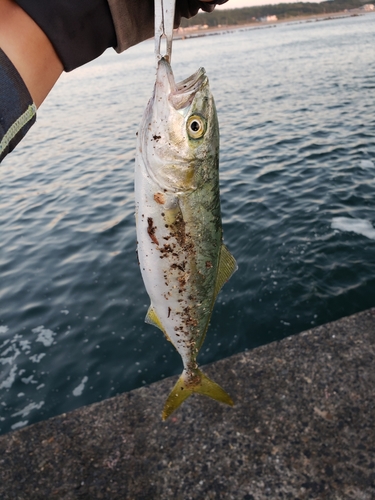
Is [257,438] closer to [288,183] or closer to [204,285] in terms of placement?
[204,285]

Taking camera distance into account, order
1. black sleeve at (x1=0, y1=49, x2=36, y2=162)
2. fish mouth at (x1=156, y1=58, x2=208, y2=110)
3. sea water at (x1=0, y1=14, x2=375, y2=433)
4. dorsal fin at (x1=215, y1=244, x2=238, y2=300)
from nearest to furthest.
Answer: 1. black sleeve at (x1=0, y1=49, x2=36, y2=162)
2. fish mouth at (x1=156, y1=58, x2=208, y2=110)
3. dorsal fin at (x1=215, y1=244, x2=238, y2=300)
4. sea water at (x1=0, y1=14, x2=375, y2=433)

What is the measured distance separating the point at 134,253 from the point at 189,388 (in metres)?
5.33

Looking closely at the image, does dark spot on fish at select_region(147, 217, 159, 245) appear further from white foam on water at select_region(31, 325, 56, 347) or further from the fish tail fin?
white foam on water at select_region(31, 325, 56, 347)

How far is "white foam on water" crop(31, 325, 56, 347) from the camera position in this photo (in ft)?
19.6

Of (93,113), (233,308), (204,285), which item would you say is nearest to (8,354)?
(233,308)

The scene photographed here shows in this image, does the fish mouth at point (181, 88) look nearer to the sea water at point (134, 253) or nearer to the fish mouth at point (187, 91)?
the fish mouth at point (187, 91)

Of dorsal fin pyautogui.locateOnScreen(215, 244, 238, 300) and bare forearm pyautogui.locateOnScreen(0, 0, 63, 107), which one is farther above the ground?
bare forearm pyautogui.locateOnScreen(0, 0, 63, 107)

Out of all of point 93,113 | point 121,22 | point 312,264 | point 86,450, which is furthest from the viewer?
point 93,113

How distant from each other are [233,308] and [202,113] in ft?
14.6

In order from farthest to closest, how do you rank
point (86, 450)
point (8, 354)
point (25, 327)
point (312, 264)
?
point (312, 264)
point (25, 327)
point (8, 354)
point (86, 450)

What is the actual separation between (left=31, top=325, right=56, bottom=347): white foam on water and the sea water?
0.02m

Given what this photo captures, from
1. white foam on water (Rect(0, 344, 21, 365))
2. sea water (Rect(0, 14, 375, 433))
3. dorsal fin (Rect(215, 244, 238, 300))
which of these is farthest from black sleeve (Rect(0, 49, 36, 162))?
white foam on water (Rect(0, 344, 21, 365))

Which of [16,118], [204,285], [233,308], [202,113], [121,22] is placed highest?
[121,22]

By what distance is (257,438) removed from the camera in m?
3.29
